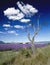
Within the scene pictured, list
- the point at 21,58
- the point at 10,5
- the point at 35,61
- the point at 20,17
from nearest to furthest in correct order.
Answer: the point at 35,61 < the point at 21,58 < the point at 10,5 < the point at 20,17

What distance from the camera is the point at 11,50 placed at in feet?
15.6

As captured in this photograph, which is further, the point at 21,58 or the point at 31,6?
the point at 31,6

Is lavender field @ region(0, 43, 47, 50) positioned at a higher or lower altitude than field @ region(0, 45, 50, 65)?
higher

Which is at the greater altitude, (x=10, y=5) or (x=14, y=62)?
(x=10, y=5)

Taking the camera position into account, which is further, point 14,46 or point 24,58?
point 14,46

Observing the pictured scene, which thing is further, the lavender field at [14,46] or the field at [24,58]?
the lavender field at [14,46]

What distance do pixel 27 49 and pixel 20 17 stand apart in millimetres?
884

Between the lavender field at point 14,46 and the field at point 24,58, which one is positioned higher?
the lavender field at point 14,46

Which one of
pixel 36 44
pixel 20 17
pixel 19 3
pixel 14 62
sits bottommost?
pixel 14 62

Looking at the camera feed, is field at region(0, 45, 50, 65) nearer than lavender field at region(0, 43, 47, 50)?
Yes

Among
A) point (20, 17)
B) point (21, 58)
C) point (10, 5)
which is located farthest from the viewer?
point (20, 17)

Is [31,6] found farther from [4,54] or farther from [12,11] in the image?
[4,54]

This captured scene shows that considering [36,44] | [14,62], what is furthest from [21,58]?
[36,44]

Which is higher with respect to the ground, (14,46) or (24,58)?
(14,46)
